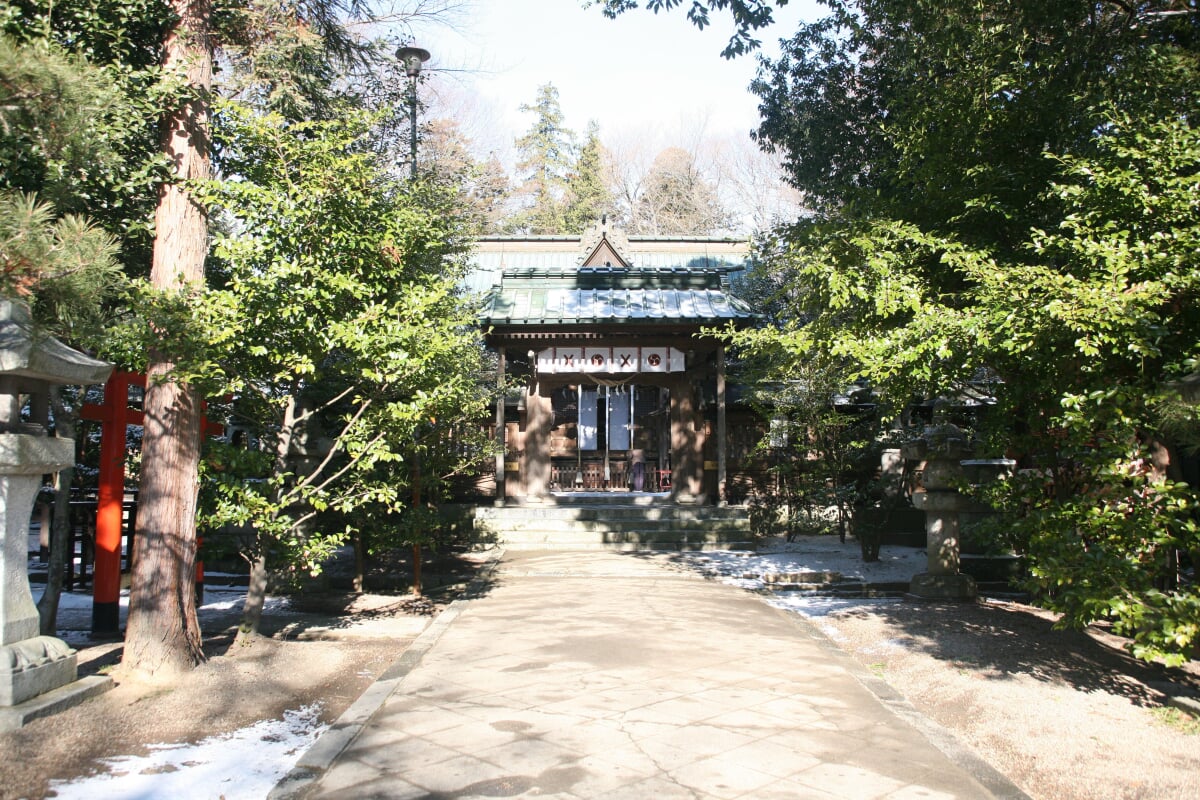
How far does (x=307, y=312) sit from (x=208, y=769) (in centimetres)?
360

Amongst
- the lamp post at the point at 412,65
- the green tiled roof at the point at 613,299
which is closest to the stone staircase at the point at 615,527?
the green tiled roof at the point at 613,299

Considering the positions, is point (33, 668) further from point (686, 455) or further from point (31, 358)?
point (686, 455)

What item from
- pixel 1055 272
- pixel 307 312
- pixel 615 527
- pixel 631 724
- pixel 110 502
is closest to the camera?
pixel 631 724

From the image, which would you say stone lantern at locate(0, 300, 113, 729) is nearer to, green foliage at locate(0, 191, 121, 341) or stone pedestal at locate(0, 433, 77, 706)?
stone pedestal at locate(0, 433, 77, 706)

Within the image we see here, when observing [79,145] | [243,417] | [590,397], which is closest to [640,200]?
[590,397]

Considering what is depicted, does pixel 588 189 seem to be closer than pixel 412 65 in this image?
No

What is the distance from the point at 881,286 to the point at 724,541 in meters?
9.34

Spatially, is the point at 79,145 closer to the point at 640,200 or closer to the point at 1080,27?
the point at 1080,27

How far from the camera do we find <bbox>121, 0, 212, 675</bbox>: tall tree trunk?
Answer: 20.3ft

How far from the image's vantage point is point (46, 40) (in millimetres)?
5660

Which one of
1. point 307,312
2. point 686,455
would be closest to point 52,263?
point 307,312

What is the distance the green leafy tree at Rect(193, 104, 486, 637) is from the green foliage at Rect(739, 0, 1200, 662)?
364 centimetres

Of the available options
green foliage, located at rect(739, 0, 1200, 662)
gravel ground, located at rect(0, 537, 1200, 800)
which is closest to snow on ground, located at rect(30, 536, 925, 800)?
gravel ground, located at rect(0, 537, 1200, 800)

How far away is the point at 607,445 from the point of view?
71.8 feet
